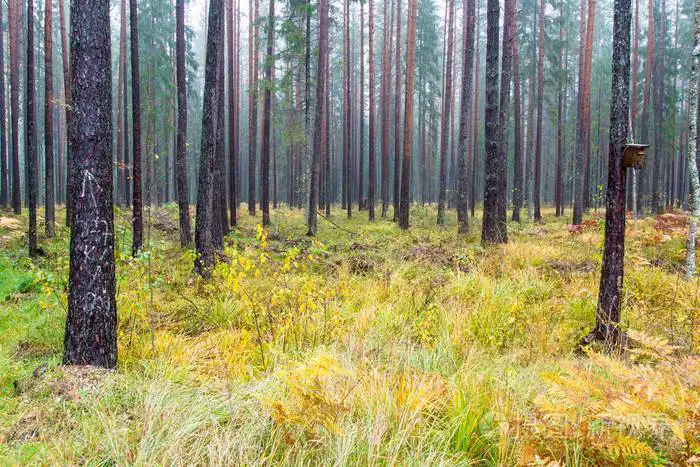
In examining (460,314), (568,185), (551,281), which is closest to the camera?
(460,314)

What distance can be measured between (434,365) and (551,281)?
13.6ft

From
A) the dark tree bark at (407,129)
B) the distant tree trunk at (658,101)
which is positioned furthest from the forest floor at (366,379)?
the distant tree trunk at (658,101)

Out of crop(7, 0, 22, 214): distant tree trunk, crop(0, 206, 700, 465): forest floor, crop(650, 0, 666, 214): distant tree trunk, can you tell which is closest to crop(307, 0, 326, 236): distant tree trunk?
crop(0, 206, 700, 465): forest floor

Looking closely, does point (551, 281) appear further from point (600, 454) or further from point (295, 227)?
point (295, 227)

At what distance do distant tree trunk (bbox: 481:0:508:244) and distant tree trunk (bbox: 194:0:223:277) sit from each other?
230 inches

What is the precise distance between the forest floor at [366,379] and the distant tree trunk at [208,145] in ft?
3.64

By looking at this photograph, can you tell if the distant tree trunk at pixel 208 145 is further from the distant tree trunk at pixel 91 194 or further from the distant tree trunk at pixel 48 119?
the distant tree trunk at pixel 48 119

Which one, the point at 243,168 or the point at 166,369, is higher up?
the point at 243,168

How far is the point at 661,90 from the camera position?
23.8 meters

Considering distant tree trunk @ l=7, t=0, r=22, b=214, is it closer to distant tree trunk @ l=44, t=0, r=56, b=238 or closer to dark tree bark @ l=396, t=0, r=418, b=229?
distant tree trunk @ l=44, t=0, r=56, b=238

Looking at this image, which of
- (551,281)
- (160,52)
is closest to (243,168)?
(160,52)

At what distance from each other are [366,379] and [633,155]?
3.58m

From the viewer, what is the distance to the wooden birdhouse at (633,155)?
14.3 feet

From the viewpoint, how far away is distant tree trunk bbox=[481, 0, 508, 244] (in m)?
9.80
